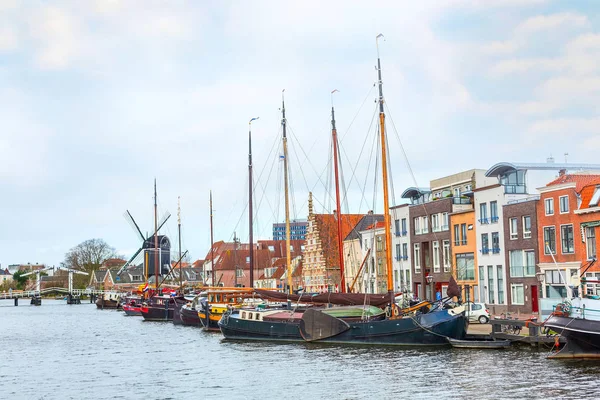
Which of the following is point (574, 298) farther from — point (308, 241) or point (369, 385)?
point (308, 241)

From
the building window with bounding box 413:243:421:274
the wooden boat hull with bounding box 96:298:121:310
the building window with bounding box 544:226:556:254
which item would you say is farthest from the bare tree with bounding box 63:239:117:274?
the building window with bounding box 544:226:556:254

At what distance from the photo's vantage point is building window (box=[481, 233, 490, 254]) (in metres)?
76.3

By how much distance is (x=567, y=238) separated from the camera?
2569 inches

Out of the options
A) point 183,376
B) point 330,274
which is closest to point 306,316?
point 183,376

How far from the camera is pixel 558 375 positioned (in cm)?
3603

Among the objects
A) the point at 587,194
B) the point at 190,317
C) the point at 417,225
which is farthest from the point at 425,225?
the point at 190,317

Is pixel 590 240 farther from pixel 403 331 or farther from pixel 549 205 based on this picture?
pixel 403 331

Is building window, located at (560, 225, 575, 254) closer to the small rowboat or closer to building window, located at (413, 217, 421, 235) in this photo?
the small rowboat

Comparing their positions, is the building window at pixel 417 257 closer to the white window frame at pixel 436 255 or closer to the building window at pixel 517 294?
the white window frame at pixel 436 255

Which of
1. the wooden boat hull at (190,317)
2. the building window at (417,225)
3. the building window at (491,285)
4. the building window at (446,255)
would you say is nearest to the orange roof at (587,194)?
the building window at (491,285)

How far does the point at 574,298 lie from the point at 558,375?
624 centimetres

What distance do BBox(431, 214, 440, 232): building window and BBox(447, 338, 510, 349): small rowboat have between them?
37.4 m

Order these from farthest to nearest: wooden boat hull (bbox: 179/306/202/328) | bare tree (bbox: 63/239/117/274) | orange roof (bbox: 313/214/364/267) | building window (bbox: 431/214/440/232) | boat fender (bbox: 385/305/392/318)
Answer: bare tree (bbox: 63/239/117/274) < orange roof (bbox: 313/214/364/267) < building window (bbox: 431/214/440/232) < wooden boat hull (bbox: 179/306/202/328) < boat fender (bbox: 385/305/392/318)

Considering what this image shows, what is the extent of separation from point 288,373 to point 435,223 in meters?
47.1
